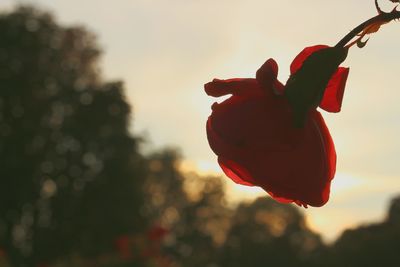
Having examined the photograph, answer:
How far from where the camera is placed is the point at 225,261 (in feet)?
48.4

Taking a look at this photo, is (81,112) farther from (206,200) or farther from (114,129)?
(206,200)

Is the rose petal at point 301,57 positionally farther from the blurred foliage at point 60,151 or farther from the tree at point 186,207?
the tree at point 186,207

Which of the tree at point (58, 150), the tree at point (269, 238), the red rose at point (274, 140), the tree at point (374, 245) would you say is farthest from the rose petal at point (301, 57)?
the tree at point (58, 150)

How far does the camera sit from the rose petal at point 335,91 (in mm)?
783

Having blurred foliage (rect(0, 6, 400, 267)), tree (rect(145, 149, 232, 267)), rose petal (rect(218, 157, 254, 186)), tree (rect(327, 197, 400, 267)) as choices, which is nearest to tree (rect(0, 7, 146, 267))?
blurred foliage (rect(0, 6, 400, 267))

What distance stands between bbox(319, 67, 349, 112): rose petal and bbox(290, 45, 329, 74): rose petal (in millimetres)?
31

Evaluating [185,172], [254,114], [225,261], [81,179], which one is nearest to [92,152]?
[81,179]

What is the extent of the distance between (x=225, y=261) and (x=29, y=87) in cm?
1107

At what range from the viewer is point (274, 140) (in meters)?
0.76

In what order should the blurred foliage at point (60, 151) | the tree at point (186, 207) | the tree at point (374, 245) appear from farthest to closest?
the tree at point (186, 207) < the blurred foliage at point (60, 151) < the tree at point (374, 245)

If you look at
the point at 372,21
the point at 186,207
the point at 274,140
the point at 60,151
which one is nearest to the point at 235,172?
the point at 274,140

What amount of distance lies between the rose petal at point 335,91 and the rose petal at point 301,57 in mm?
31

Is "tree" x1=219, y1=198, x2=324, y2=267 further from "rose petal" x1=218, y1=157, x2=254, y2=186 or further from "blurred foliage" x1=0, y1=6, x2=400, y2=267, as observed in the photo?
"rose petal" x1=218, y1=157, x2=254, y2=186

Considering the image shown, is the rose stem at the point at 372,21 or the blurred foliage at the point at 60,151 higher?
the blurred foliage at the point at 60,151
